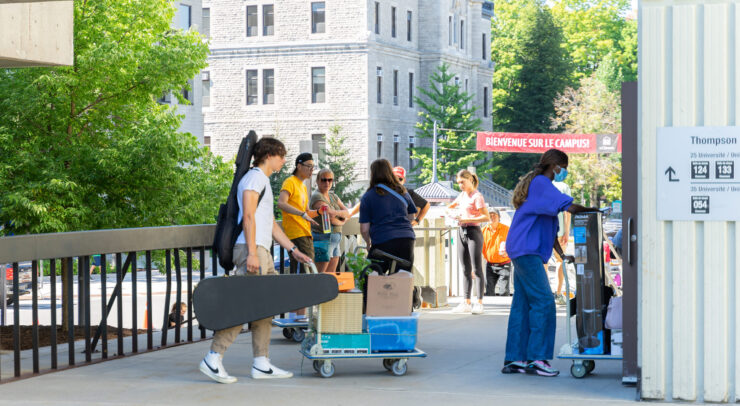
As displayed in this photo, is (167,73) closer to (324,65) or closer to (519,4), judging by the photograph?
(324,65)

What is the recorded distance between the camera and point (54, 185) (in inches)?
622

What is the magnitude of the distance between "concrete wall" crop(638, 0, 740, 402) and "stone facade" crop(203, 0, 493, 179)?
202ft

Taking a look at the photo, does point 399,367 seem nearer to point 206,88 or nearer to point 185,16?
point 185,16

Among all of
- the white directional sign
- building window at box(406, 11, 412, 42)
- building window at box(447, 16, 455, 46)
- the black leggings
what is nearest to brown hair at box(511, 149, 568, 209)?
the white directional sign

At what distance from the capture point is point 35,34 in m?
11.7

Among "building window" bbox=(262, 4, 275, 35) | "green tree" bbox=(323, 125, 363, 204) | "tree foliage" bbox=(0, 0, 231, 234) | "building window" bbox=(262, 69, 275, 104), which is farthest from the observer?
"building window" bbox=(262, 69, 275, 104)

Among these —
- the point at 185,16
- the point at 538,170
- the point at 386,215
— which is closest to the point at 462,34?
the point at 185,16

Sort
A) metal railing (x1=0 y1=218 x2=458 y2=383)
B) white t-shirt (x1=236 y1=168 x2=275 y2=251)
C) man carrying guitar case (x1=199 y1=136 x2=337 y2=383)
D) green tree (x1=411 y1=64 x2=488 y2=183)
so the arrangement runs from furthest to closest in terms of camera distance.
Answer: green tree (x1=411 y1=64 x2=488 y2=183), metal railing (x1=0 y1=218 x2=458 y2=383), white t-shirt (x1=236 y1=168 x2=275 y2=251), man carrying guitar case (x1=199 y1=136 x2=337 y2=383)

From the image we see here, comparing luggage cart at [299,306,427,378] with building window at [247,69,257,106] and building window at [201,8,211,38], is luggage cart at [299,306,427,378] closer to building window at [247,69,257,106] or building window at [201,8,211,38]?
building window at [247,69,257,106]

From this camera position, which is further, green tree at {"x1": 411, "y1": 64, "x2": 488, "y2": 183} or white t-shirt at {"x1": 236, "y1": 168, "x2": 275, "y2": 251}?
green tree at {"x1": 411, "y1": 64, "x2": 488, "y2": 183}

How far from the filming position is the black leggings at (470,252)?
14.1 m

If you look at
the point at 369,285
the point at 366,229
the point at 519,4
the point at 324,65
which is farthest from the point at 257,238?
the point at 519,4

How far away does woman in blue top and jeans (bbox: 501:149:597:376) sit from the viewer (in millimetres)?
8977

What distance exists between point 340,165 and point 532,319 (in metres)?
54.5
